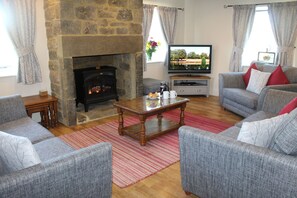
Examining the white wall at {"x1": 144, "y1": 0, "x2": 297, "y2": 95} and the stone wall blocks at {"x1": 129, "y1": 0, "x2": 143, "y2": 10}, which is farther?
the white wall at {"x1": 144, "y1": 0, "x2": 297, "y2": 95}

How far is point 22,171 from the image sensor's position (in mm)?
1402

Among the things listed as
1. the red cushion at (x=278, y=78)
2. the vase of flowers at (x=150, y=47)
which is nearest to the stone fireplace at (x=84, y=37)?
the vase of flowers at (x=150, y=47)

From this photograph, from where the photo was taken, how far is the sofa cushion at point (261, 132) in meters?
1.80

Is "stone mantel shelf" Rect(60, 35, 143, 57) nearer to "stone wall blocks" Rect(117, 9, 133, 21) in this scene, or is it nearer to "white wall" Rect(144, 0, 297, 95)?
"stone wall blocks" Rect(117, 9, 133, 21)

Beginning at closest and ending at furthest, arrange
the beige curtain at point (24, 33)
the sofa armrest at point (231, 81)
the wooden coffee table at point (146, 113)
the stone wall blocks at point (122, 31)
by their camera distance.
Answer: the wooden coffee table at point (146, 113) → the beige curtain at point (24, 33) → the stone wall blocks at point (122, 31) → the sofa armrest at point (231, 81)

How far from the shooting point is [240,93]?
434 cm

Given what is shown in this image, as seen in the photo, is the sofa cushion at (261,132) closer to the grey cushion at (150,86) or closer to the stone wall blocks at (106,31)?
the stone wall blocks at (106,31)

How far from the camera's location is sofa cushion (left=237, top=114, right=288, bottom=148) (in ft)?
5.89

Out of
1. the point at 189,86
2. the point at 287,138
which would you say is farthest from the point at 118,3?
the point at 287,138

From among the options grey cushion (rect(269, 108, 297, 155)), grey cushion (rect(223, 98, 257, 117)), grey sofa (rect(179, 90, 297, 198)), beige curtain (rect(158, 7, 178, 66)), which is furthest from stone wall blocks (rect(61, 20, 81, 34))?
grey cushion (rect(269, 108, 297, 155))

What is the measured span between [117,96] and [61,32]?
5.77ft

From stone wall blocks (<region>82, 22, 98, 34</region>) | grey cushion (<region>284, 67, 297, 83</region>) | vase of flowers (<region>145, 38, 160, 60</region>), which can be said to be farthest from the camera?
vase of flowers (<region>145, 38, 160, 60</region>)

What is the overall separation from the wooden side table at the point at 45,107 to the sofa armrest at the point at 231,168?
2630 millimetres

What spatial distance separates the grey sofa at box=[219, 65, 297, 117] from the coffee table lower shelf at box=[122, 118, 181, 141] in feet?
4.15
